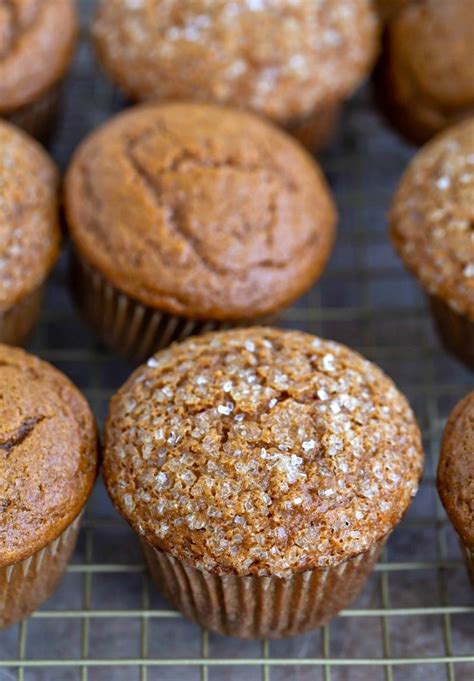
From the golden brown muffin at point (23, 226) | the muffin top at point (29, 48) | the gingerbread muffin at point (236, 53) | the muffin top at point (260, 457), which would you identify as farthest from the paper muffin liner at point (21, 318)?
the gingerbread muffin at point (236, 53)

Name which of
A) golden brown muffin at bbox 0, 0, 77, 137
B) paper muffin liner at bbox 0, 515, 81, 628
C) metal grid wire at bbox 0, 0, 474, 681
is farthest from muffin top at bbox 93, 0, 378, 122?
paper muffin liner at bbox 0, 515, 81, 628

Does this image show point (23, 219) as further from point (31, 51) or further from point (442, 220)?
point (442, 220)

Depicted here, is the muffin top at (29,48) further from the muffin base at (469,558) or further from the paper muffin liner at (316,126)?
the muffin base at (469,558)

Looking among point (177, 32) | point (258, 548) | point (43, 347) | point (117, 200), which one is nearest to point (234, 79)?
point (177, 32)

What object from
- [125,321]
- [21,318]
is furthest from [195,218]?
[21,318]

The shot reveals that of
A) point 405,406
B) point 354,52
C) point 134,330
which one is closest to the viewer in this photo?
point 405,406

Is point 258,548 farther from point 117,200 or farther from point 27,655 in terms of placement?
point 117,200
